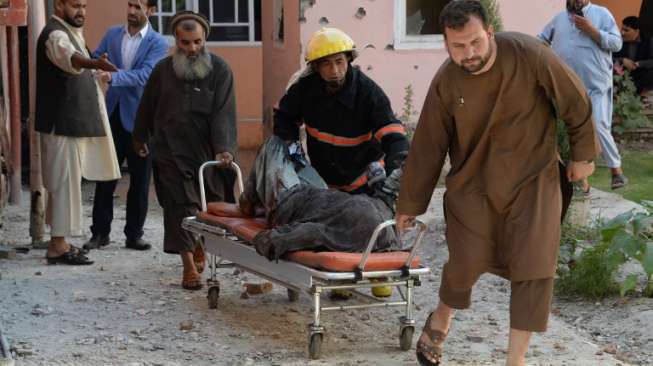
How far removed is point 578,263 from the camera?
7.53 m

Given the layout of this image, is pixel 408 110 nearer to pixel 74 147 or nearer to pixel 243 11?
pixel 243 11

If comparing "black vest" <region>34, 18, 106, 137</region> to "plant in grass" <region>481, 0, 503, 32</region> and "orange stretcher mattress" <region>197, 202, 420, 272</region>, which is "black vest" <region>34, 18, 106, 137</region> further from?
"plant in grass" <region>481, 0, 503, 32</region>

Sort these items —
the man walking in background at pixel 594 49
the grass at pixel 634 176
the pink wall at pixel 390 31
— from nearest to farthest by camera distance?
the man walking in background at pixel 594 49
the grass at pixel 634 176
the pink wall at pixel 390 31

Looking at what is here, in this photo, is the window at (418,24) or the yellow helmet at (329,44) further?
the window at (418,24)

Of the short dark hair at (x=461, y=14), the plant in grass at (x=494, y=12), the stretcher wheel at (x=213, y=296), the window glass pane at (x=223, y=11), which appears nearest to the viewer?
the short dark hair at (x=461, y=14)

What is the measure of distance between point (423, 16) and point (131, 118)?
163 inches

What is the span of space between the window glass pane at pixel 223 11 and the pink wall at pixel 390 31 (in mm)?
3367

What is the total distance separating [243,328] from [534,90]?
2.26 m

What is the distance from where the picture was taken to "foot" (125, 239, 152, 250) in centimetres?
902

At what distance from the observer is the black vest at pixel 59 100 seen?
325 inches

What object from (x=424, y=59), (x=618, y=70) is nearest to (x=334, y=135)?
(x=424, y=59)

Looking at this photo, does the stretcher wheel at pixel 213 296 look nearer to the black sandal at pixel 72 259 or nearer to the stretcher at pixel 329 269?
the stretcher at pixel 329 269

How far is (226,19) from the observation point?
49.0ft

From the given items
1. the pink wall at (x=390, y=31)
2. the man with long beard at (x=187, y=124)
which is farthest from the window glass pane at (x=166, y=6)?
the man with long beard at (x=187, y=124)
